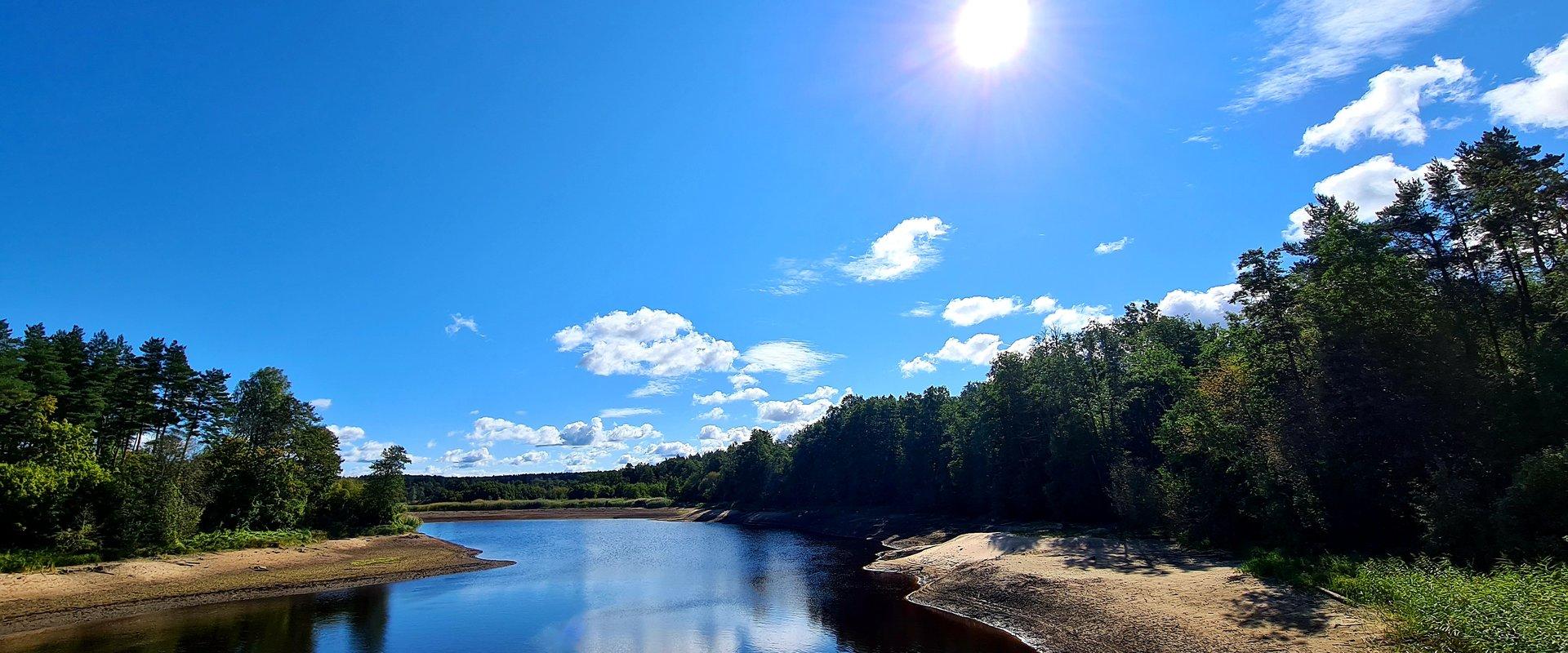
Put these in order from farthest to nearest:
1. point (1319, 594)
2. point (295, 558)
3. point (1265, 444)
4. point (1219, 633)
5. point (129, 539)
A: point (295, 558), point (129, 539), point (1265, 444), point (1319, 594), point (1219, 633)

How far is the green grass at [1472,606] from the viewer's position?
1411 centimetres

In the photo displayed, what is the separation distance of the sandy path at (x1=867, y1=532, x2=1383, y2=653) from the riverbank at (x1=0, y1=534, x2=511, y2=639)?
40.3m

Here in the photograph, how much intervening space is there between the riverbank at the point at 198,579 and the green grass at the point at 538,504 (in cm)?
10956

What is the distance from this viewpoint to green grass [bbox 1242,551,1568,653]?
1411 centimetres

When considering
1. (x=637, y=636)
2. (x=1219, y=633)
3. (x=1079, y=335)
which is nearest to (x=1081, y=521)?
(x=1079, y=335)

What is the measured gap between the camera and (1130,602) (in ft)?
87.6

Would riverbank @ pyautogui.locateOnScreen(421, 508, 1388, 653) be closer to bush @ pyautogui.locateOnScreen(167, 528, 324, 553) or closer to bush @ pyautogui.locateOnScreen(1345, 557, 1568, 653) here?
bush @ pyautogui.locateOnScreen(1345, 557, 1568, 653)

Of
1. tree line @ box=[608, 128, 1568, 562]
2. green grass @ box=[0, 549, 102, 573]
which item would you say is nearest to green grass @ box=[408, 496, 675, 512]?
green grass @ box=[0, 549, 102, 573]

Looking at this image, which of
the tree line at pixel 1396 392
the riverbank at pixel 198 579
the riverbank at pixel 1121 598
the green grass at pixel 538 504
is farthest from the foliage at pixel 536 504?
the tree line at pixel 1396 392

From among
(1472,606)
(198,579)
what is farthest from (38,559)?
(1472,606)

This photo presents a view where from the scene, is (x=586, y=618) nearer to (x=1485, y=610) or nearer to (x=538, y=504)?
(x=1485, y=610)

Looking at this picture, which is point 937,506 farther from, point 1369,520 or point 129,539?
point 129,539

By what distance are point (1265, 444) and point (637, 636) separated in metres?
34.5

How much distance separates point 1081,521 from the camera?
188 ft
